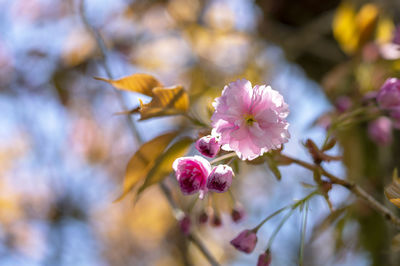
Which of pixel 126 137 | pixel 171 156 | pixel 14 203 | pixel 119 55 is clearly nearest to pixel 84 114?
pixel 126 137

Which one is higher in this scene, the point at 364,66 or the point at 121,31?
the point at 121,31

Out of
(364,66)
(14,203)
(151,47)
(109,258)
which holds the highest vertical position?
(151,47)

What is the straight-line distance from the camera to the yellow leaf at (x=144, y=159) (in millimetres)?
793

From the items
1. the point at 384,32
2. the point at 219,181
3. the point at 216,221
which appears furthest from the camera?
the point at 384,32

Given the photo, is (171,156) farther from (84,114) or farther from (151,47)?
(84,114)

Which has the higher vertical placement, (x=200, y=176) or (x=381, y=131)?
(x=200, y=176)

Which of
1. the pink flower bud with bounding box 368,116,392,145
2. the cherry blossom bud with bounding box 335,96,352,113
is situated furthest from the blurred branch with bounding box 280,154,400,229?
the pink flower bud with bounding box 368,116,392,145

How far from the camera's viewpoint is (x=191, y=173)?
2.18 feet

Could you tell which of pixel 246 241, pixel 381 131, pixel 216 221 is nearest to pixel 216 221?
pixel 216 221

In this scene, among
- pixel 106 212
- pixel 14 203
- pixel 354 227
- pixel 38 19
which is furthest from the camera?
pixel 106 212

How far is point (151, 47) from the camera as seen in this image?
309 cm

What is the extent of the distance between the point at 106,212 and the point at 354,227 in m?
3.04

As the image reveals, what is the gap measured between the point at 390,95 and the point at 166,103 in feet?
1.67

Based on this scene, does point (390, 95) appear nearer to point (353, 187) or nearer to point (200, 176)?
point (353, 187)
